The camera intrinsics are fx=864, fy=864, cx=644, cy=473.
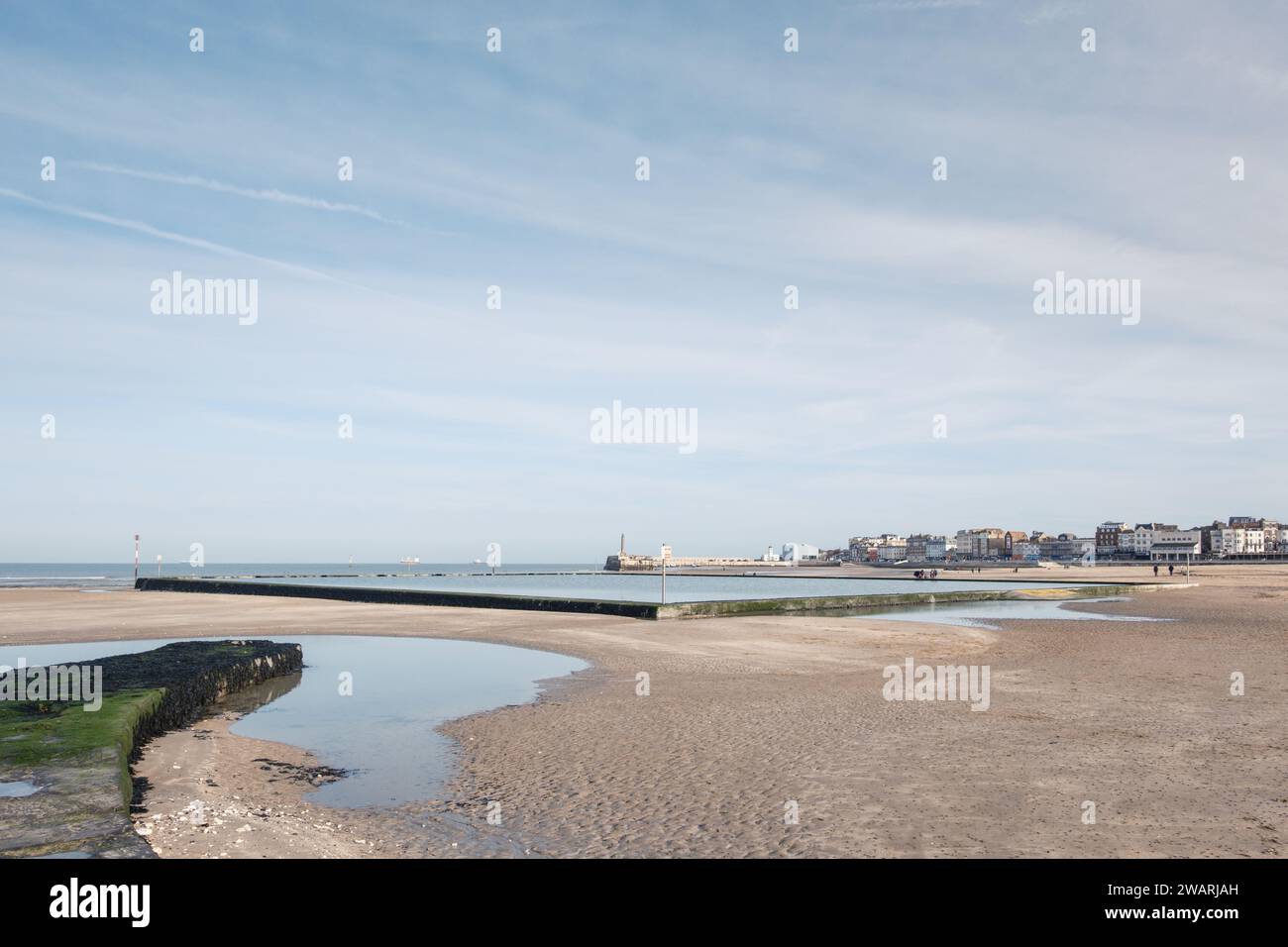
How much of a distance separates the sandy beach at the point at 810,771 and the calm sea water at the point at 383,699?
0.56m

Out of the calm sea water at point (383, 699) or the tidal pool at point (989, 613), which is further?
the tidal pool at point (989, 613)

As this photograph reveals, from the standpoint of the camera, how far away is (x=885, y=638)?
99.7ft

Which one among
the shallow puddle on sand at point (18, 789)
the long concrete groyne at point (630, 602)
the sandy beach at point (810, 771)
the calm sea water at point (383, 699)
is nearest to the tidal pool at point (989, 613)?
the long concrete groyne at point (630, 602)

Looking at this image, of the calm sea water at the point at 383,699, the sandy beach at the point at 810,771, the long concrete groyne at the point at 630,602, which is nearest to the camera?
the sandy beach at the point at 810,771

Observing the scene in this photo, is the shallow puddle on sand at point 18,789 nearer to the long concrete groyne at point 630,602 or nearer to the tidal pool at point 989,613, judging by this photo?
the long concrete groyne at point 630,602

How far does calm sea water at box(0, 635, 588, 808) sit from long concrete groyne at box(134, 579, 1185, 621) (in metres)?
12.9

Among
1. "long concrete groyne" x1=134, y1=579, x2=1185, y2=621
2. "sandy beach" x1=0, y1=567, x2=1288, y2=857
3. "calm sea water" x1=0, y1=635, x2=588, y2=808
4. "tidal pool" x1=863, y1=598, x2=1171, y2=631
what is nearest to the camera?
"sandy beach" x1=0, y1=567, x2=1288, y2=857

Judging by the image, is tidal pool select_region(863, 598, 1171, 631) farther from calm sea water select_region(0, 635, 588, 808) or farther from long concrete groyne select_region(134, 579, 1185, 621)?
calm sea water select_region(0, 635, 588, 808)

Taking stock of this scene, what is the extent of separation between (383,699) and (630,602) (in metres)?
25.4

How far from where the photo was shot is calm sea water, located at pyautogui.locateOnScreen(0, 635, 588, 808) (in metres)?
12.3

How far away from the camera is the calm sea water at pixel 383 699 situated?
40.4 ft

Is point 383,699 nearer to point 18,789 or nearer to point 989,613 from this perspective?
point 18,789

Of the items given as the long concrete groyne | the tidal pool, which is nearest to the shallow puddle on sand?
the long concrete groyne
